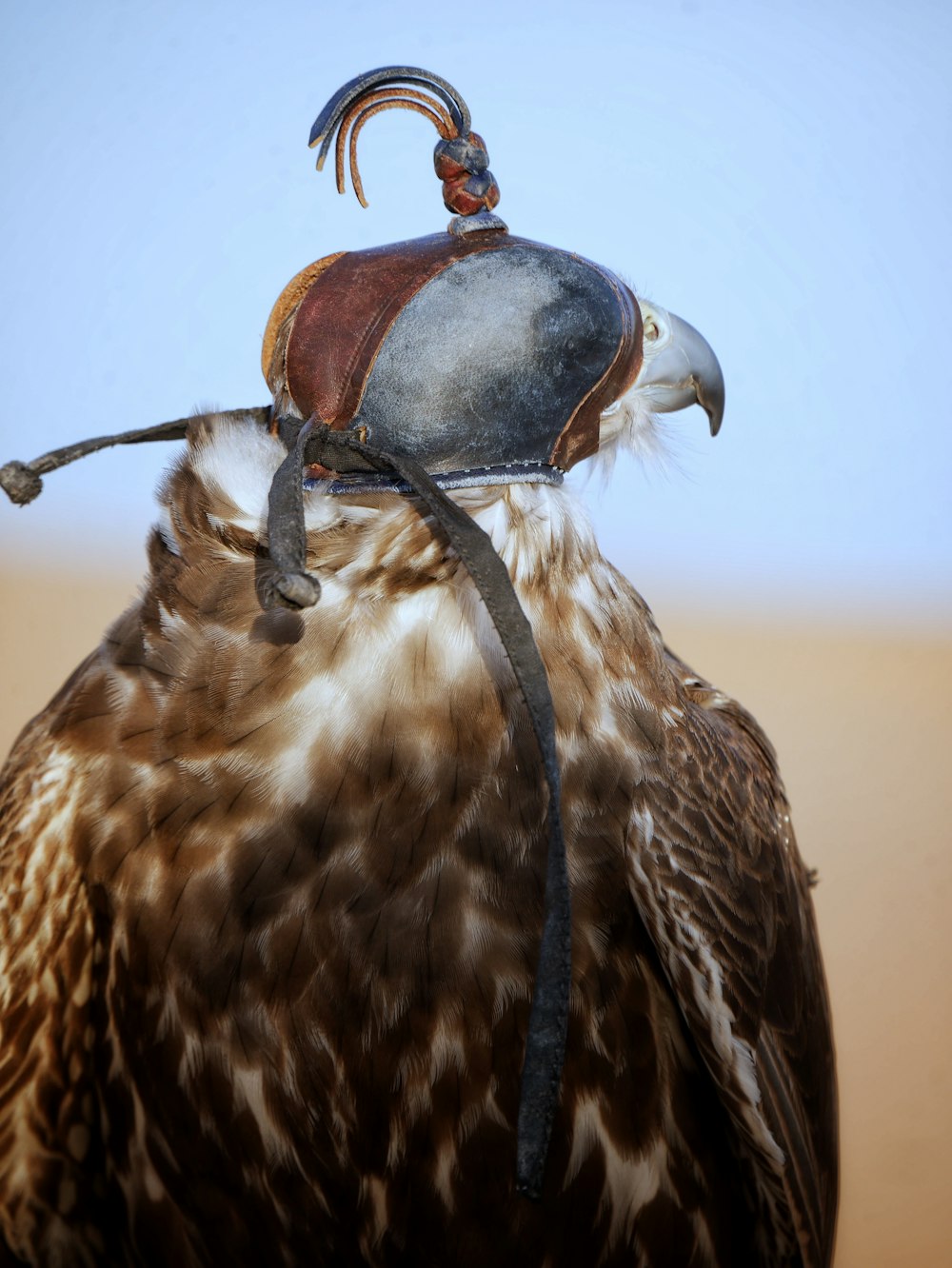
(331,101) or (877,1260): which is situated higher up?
(331,101)

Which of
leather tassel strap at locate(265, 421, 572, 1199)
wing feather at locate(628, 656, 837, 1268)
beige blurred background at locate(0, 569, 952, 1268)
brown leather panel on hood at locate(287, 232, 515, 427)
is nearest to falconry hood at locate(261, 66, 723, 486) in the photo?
brown leather panel on hood at locate(287, 232, 515, 427)

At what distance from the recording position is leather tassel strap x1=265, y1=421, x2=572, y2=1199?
0.97m

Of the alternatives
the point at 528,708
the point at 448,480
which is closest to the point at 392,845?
the point at 528,708

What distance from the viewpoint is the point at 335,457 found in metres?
1.16

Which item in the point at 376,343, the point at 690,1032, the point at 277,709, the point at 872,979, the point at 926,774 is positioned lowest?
the point at 872,979

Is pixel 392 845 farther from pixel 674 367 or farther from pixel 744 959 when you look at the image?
pixel 674 367

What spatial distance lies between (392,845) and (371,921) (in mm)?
85

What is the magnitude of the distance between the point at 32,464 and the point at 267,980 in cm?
61

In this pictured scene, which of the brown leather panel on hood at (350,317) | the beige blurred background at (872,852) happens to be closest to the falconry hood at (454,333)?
the brown leather panel on hood at (350,317)

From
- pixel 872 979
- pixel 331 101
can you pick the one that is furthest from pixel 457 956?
pixel 872 979

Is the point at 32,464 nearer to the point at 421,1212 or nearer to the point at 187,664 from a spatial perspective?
the point at 187,664

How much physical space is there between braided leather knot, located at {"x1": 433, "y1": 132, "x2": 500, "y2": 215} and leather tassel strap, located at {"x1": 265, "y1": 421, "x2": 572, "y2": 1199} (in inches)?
14.4

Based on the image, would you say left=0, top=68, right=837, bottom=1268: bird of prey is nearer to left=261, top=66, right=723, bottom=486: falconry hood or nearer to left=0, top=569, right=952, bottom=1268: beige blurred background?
left=261, top=66, right=723, bottom=486: falconry hood

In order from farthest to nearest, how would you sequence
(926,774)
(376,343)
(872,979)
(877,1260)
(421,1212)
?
1. (926,774)
2. (872,979)
3. (877,1260)
4. (421,1212)
5. (376,343)
